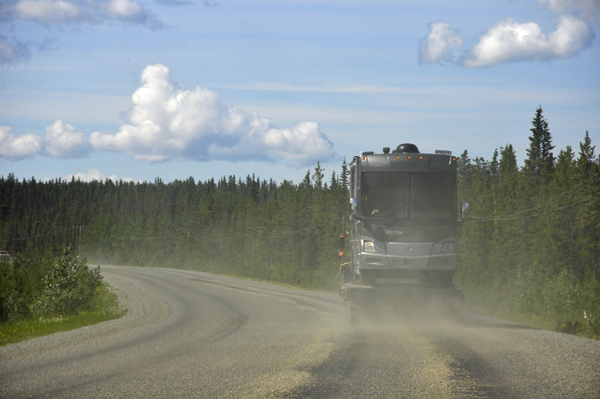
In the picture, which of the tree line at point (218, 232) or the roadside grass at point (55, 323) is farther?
the tree line at point (218, 232)

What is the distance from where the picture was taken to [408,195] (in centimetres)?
1277

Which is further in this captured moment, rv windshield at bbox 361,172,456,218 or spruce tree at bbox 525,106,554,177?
spruce tree at bbox 525,106,554,177

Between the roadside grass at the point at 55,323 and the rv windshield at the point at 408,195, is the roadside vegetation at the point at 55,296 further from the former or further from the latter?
the rv windshield at the point at 408,195

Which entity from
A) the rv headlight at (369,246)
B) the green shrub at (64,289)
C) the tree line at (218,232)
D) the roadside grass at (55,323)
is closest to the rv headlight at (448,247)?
the rv headlight at (369,246)

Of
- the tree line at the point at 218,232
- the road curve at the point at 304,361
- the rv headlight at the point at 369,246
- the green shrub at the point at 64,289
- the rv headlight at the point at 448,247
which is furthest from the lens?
the tree line at the point at 218,232

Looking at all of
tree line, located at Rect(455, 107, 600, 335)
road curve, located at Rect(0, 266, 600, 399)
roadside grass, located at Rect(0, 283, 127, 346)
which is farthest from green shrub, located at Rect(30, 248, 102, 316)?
tree line, located at Rect(455, 107, 600, 335)

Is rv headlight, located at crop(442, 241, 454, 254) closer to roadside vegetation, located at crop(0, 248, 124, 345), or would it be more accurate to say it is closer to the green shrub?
roadside vegetation, located at crop(0, 248, 124, 345)

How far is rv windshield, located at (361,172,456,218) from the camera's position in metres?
12.7

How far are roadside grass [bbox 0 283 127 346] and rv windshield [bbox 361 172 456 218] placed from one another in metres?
8.80

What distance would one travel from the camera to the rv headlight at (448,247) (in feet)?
41.1

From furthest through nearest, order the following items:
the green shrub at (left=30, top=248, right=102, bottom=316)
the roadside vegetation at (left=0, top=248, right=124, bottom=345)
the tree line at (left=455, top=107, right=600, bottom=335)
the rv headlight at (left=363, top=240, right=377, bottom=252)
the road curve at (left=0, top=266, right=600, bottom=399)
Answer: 1. the tree line at (left=455, top=107, right=600, bottom=335)
2. the green shrub at (left=30, top=248, right=102, bottom=316)
3. the roadside vegetation at (left=0, top=248, right=124, bottom=345)
4. the rv headlight at (left=363, top=240, right=377, bottom=252)
5. the road curve at (left=0, top=266, right=600, bottom=399)

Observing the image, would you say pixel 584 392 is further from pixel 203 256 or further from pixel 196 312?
pixel 203 256

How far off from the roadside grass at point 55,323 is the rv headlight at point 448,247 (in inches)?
395

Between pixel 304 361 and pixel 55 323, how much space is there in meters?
9.85
